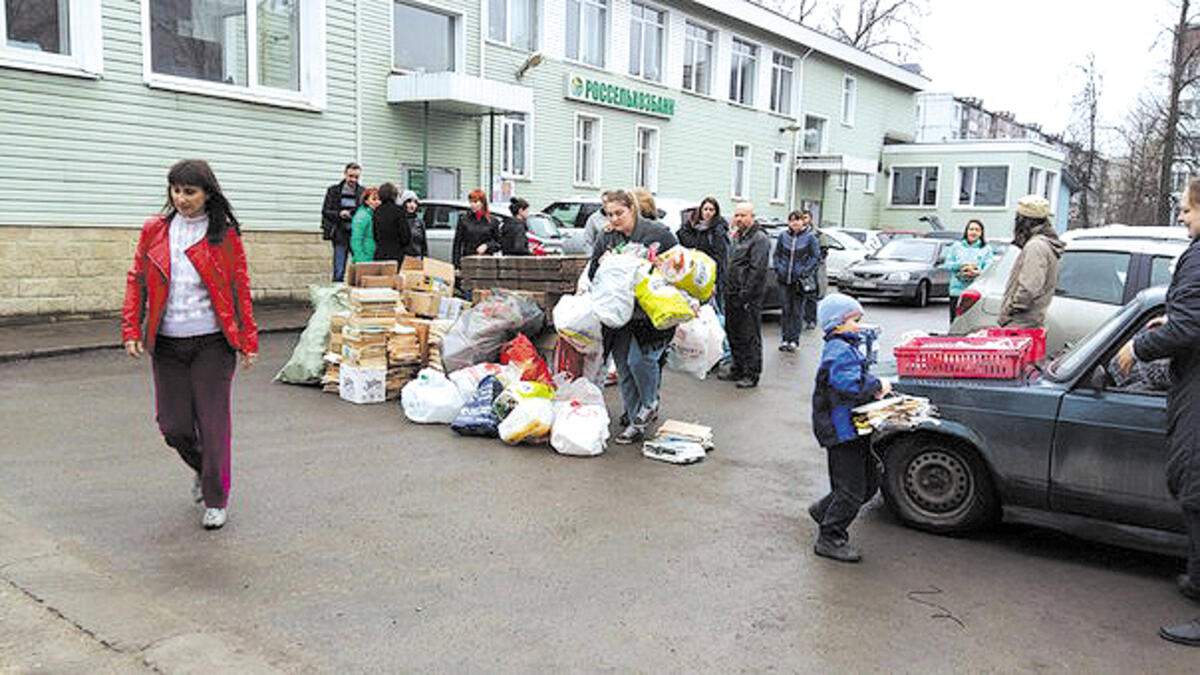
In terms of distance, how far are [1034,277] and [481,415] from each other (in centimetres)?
429

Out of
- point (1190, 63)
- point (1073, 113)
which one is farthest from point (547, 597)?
point (1073, 113)

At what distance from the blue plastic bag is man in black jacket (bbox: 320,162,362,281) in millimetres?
5837

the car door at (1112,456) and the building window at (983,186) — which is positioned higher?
the building window at (983,186)

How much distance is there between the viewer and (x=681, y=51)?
25.7 metres

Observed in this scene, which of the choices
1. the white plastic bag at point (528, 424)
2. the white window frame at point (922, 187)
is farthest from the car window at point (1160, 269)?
the white window frame at point (922, 187)

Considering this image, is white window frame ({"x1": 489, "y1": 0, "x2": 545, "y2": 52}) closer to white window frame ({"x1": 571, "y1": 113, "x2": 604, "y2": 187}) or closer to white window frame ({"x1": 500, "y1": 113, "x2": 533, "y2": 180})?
white window frame ({"x1": 500, "y1": 113, "x2": 533, "y2": 180})

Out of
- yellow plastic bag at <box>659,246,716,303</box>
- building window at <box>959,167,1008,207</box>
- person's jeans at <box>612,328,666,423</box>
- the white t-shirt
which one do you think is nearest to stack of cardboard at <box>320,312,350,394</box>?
person's jeans at <box>612,328,666,423</box>

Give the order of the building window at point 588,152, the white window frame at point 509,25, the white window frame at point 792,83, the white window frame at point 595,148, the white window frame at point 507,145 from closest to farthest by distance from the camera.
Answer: the white window frame at point 509,25
the white window frame at point 507,145
the white window frame at point 595,148
the building window at point 588,152
the white window frame at point 792,83

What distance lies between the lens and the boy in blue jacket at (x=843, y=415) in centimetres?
454

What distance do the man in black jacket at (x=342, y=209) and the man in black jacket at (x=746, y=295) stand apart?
5389mm

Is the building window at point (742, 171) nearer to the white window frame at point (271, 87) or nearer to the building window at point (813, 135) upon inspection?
the building window at point (813, 135)

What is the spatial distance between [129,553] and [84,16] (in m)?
9.61

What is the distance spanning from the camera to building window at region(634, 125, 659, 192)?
24859mm

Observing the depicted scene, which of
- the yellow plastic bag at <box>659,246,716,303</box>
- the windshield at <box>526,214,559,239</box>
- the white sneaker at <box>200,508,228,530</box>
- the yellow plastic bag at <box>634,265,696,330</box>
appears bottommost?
the white sneaker at <box>200,508,228,530</box>
